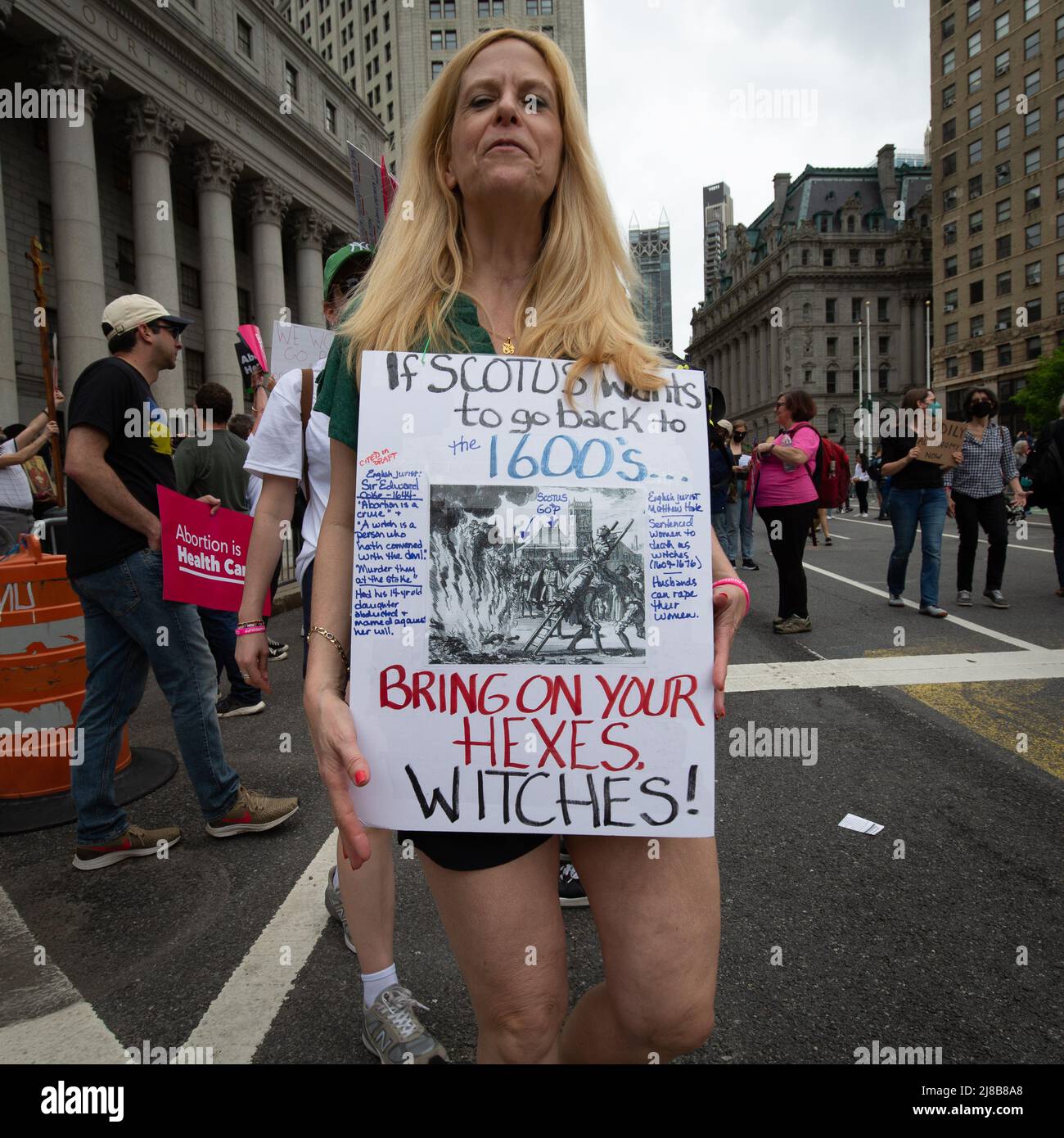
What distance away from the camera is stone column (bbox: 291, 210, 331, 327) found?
35688 millimetres

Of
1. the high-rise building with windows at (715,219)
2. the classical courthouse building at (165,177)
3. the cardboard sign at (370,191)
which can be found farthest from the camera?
the high-rise building with windows at (715,219)

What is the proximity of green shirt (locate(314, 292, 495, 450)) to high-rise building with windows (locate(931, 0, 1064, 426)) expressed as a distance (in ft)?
192

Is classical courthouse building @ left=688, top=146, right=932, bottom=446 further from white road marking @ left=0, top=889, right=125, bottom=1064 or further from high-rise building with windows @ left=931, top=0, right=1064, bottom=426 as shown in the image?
white road marking @ left=0, top=889, right=125, bottom=1064

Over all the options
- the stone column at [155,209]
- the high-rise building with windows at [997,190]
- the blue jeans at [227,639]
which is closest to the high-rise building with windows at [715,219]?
the high-rise building with windows at [997,190]

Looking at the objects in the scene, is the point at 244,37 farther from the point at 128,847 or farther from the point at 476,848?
the point at 476,848

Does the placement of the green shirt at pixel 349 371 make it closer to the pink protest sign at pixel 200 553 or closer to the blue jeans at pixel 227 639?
the pink protest sign at pixel 200 553

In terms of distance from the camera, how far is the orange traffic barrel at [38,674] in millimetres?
3947

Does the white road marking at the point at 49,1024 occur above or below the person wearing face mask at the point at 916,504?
below

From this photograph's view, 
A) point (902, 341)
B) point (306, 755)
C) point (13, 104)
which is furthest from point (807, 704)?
point (902, 341)

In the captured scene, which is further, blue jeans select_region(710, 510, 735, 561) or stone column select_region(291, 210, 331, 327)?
stone column select_region(291, 210, 331, 327)

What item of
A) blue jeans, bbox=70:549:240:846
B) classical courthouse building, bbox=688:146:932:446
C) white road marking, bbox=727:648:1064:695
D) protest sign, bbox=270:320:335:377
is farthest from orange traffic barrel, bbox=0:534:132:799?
classical courthouse building, bbox=688:146:932:446

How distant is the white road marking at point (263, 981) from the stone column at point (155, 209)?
2446 centimetres

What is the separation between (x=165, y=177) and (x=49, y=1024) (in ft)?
97.1

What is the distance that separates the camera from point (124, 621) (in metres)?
3.28
